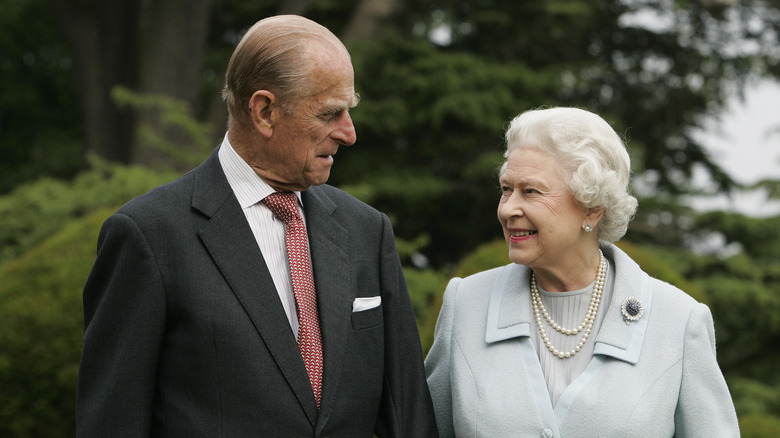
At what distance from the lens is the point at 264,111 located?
272cm

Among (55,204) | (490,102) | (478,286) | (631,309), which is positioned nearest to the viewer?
(631,309)

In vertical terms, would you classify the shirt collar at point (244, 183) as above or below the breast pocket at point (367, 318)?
above

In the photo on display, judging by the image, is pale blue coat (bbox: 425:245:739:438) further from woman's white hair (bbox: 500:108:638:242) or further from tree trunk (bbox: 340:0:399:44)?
tree trunk (bbox: 340:0:399:44)

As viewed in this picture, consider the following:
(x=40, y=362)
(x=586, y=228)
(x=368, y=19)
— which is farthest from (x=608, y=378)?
(x=368, y=19)

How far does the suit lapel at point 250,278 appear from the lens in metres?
2.62

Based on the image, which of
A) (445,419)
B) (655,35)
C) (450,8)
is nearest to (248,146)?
(445,419)

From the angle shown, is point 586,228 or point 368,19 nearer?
point 586,228

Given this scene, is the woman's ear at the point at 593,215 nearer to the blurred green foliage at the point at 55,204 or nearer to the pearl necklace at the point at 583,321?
the pearl necklace at the point at 583,321

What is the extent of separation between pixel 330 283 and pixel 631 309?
97 centimetres

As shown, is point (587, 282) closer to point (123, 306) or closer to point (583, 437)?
point (583, 437)

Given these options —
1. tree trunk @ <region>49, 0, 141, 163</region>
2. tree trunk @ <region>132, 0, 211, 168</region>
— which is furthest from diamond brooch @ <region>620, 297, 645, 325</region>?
tree trunk @ <region>49, 0, 141, 163</region>

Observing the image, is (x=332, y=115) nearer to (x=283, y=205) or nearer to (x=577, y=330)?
(x=283, y=205)

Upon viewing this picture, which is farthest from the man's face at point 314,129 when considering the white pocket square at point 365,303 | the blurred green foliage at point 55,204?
the blurred green foliage at point 55,204

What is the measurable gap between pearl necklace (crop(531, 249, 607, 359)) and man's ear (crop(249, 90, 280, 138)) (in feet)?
3.50
